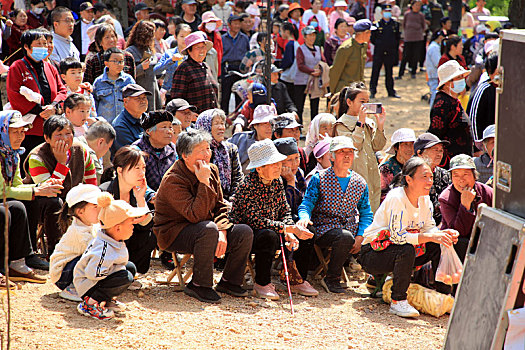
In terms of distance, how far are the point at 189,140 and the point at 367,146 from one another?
7.47 feet

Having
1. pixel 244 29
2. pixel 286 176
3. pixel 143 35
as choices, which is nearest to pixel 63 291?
pixel 286 176

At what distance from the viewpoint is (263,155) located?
19.0ft

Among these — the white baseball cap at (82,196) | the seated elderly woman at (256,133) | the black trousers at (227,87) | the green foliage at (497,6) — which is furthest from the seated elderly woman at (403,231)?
the green foliage at (497,6)

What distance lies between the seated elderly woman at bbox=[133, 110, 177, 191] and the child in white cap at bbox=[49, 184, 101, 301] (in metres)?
1.25

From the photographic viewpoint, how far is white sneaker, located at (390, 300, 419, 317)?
5.67m

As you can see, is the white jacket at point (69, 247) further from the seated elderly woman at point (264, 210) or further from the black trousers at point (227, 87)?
the black trousers at point (227, 87)

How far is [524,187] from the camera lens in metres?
3.37

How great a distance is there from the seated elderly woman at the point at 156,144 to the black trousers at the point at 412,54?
12.3 metres

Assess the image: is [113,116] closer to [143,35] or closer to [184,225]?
[143,35]

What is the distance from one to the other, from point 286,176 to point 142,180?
4.58 feet

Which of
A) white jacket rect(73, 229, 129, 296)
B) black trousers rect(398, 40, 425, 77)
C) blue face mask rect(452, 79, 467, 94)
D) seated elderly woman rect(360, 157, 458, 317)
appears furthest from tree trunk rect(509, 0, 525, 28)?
white jacket rect(73, 229, 129, 296)

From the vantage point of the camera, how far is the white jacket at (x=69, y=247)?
16.6ft

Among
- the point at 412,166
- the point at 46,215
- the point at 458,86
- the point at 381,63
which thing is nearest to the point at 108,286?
the point at 46,215

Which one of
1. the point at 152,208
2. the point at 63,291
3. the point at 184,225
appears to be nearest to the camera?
the point at 63,291
